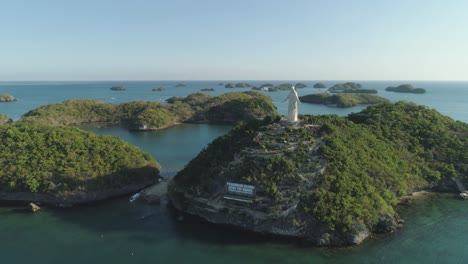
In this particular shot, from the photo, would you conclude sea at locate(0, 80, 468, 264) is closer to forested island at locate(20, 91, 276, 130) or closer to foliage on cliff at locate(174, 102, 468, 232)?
foliage on cliff at locate(174, 102, 468, 232)

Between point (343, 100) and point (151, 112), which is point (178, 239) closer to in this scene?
point (151, 112)

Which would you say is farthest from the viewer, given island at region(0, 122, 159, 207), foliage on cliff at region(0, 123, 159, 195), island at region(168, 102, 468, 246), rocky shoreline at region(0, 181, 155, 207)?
foliage on cliff at region(0, 123, 159, 195)

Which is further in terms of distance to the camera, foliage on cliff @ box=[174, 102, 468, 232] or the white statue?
the white statue

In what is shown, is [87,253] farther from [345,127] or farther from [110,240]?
[345,127]

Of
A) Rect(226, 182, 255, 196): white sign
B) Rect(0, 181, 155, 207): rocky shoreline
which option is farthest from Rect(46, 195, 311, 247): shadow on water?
→ Rect(226, 182, 255, 196): white sign

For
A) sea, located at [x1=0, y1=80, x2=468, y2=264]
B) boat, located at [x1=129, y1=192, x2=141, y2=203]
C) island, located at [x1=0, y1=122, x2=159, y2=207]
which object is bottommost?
sea, located at [x1=0, y1=80, x2=468, y2=264]

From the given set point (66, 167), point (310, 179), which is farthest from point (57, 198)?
point (310, 179)
